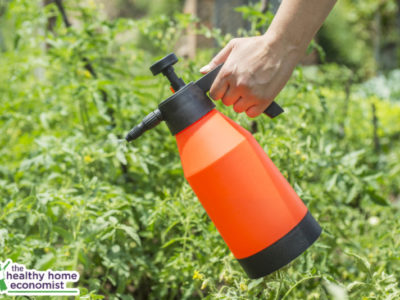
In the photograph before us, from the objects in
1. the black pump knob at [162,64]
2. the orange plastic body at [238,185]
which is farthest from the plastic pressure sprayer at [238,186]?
the black pump knob at [162,64]

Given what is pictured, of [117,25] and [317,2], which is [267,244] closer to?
[317,2]

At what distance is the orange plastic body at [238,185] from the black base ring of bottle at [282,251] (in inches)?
0.6

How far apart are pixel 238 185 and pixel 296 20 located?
0.48 meters

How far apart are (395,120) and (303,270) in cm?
290

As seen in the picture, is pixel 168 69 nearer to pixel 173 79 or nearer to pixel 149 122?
pixel 173 79

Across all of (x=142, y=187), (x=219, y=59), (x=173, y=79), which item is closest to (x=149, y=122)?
(x=173, y=79)

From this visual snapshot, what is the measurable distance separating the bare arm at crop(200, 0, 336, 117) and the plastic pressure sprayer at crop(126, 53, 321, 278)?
59 mm

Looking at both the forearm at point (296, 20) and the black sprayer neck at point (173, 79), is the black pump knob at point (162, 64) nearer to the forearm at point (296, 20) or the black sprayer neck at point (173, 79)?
the black sprayer neck at point (173, 79)

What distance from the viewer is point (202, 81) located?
1.13 meters

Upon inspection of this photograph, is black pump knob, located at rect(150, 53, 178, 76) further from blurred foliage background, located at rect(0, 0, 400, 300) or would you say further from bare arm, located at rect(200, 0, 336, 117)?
blurred foliage background, located at rect(0, 0, 400, 300)

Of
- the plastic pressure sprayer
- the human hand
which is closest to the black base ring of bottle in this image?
the plastic pressure sprayer

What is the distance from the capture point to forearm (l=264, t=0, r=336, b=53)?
3.51ft

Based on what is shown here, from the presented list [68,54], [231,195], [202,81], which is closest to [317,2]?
[202,81]

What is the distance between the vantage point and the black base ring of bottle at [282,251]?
108cm
